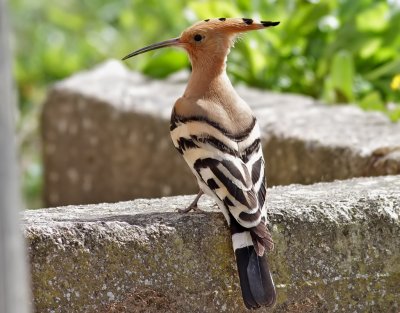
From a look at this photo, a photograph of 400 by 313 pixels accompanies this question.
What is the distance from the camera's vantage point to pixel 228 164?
10.6 feet

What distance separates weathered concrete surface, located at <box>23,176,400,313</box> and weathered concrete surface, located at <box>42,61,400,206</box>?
947 millimetres

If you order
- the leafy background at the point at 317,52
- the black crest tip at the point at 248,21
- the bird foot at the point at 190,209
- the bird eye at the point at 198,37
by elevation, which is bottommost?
the bird foot at the point at 190,209

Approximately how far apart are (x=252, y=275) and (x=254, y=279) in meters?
0.01

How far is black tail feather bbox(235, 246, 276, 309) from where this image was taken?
9.93 feet

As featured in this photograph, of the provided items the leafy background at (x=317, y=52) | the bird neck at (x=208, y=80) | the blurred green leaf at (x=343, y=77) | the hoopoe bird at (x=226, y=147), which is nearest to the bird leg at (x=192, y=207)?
the hoopoe bird at (x=226, y=147)

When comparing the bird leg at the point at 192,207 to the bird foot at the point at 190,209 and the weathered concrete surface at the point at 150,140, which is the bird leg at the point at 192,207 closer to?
the bird foot at the point at 190,209

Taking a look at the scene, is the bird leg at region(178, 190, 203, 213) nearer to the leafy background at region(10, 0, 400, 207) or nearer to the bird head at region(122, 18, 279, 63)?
the bird head at region(122, 18, 279, 63)

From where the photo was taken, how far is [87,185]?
21.8 feet

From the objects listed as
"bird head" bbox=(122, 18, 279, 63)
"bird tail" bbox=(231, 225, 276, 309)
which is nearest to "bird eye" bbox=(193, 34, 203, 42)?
"bird head" bbox=(122, 18, 279, 63)

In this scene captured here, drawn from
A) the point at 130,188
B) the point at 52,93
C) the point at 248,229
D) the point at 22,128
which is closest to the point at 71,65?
the point at 22,128

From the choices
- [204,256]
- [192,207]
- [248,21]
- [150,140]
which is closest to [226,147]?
[192,207]

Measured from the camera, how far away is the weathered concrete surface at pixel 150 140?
4.63m

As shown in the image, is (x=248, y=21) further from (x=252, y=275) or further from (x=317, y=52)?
(x=317, y=52)

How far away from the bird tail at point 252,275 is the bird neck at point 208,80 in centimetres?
64
